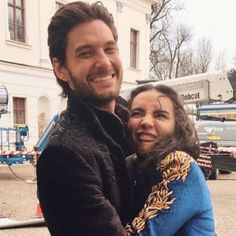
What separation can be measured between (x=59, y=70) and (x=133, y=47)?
2334 cm

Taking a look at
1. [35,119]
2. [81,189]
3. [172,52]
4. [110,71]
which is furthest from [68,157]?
[172,52]

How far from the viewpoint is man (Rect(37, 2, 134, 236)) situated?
1237 mm

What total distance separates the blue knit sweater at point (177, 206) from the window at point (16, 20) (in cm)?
1673

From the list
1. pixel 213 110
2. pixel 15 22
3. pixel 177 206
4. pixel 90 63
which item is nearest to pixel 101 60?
pixel 90 63

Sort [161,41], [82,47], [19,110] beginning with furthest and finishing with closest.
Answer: [161,41] < [19,110] < [82,47]

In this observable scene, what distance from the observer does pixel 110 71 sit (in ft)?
4.84

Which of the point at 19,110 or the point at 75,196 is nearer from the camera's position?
the point at 75,196

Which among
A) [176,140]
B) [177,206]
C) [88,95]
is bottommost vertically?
[177,206]

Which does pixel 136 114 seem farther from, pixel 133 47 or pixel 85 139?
pixel 133 47

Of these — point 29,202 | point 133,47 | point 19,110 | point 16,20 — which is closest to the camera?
point 29,202

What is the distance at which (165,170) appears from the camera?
4.64ft

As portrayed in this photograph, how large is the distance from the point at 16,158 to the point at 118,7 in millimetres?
12334

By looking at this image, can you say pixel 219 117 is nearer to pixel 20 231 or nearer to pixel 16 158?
pixel 16 158

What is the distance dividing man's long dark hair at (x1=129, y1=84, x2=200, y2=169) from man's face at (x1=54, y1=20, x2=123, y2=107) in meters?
0.22
